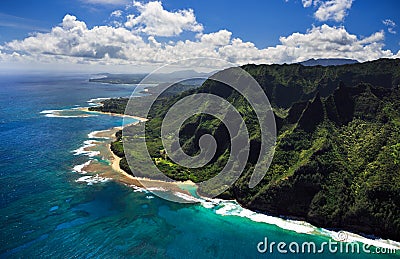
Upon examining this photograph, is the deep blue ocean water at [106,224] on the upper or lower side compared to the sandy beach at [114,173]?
lower

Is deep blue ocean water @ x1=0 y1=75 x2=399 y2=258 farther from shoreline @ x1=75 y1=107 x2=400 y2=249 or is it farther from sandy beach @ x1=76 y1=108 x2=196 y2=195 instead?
sandy beach @ x1=76 y1=108 x2=196 y2=195

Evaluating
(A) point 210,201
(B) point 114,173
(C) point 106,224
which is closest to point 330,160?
(A) point 210,201

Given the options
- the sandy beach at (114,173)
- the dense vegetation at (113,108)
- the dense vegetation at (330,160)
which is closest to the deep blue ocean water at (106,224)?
the sandy beach at (114,173)

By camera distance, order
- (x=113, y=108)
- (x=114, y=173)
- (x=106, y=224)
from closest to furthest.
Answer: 1. (x=106, y=224)
2. (x=114, y=173)
3. (x=113, y=108)

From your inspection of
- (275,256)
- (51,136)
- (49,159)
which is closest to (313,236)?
(275,256)

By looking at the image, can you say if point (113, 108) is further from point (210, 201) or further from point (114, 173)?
point (210, 201)

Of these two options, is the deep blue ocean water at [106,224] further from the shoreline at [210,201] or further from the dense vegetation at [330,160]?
the dense vegetation at [330,160]

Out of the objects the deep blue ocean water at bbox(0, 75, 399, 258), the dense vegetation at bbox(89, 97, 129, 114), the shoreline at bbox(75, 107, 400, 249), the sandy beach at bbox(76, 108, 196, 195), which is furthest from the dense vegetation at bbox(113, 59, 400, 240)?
the dense vegetation at bbox(89, 97, 129, 114)

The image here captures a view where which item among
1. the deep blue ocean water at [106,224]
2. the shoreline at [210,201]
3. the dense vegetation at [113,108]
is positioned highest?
the dense vegetation at [113,108]
